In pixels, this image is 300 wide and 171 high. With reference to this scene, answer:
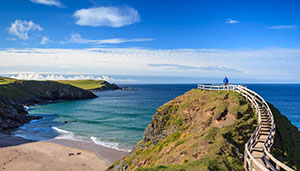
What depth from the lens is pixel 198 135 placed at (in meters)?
15.3

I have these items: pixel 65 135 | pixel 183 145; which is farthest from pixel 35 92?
pixel 183 145

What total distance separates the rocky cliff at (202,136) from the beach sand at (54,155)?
29.1 ft

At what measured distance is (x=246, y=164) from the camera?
10.9 metres

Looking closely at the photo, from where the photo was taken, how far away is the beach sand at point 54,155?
25.9 meters

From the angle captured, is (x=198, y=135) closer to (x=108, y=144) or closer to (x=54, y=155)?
(x=108, y=144)

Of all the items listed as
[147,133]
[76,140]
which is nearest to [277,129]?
[147,133]

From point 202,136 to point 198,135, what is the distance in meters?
0.61

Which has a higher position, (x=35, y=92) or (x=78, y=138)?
(x=35, y=92)

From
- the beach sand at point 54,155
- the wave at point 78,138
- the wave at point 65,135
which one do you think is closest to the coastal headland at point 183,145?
the beach sand at point 54,155

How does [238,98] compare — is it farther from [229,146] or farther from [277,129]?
[229,146]

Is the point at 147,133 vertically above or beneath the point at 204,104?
beneath

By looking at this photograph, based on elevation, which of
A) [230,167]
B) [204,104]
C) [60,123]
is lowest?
[60,123]

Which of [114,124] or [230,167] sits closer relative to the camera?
[230,167]

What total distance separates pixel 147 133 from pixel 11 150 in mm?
24305
